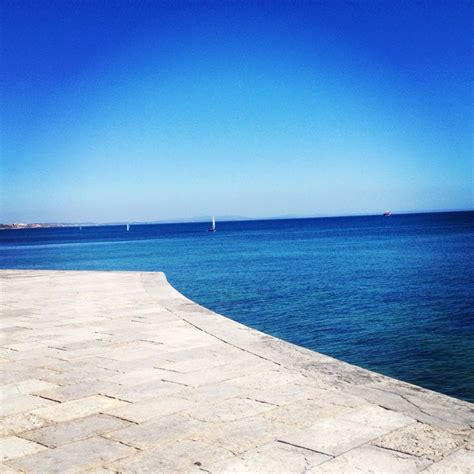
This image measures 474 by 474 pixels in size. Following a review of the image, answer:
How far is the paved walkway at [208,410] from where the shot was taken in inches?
135

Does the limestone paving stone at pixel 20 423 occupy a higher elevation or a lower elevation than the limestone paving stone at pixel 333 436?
lower

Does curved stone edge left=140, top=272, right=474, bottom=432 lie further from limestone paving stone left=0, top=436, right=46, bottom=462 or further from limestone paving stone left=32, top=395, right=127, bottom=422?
limestone paving stone left=0, top=436, right=46, bottom=462

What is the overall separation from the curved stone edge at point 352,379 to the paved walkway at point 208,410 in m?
0.02

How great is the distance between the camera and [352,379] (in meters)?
5.09

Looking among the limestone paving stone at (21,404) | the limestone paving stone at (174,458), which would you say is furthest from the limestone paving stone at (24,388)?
the limestone paving stone at (174,458)

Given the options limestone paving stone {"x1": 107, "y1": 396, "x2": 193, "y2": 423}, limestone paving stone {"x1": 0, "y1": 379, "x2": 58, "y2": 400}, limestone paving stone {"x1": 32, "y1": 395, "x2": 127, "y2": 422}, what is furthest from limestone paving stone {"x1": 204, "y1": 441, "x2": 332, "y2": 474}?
limestone paving stone {"x1": 0, "y1": 379, "x2": 58, "y2": 400}

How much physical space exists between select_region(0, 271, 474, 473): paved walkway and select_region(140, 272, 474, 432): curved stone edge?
2 centimetres

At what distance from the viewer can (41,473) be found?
3316 mm

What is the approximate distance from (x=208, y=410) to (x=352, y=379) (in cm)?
160

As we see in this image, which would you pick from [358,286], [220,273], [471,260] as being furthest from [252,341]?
[471,260]

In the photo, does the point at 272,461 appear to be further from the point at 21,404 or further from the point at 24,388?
the point at 24,388

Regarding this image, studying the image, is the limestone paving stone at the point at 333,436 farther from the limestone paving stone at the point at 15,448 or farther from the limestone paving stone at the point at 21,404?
the limestone paving stone at the point at 21,404

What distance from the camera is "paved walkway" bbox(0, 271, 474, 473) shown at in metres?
3.42

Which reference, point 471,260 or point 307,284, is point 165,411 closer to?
point 307,284
